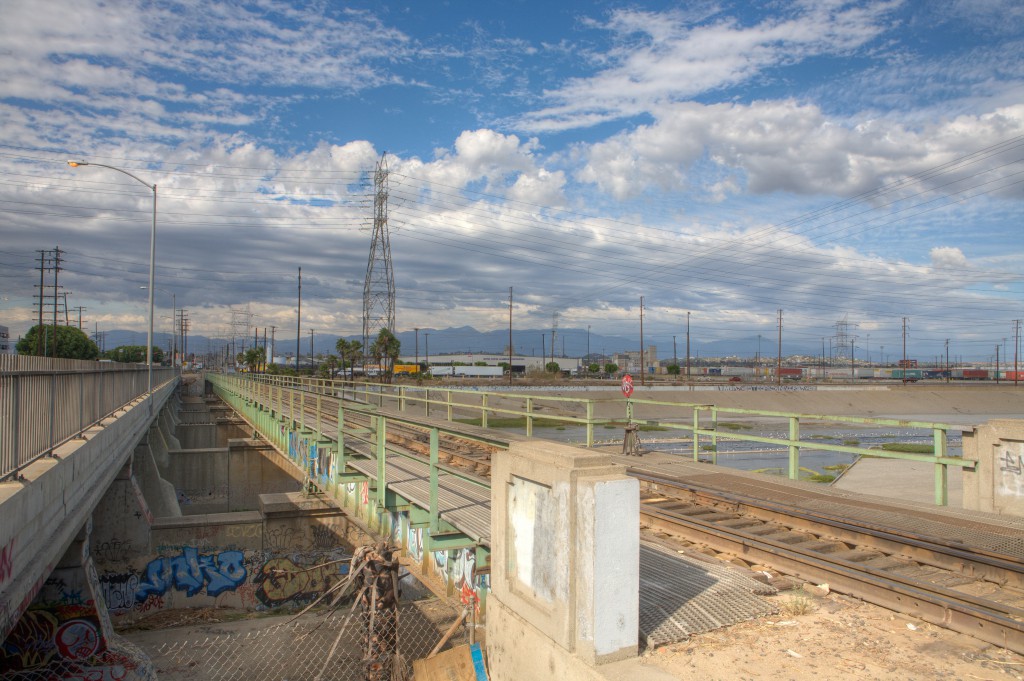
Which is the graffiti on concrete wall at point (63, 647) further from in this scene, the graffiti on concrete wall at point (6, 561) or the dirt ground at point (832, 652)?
the dirt ground at point (832, 652)

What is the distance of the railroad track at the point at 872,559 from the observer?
523 centimetres

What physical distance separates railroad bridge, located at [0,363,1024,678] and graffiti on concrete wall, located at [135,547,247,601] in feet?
0.15

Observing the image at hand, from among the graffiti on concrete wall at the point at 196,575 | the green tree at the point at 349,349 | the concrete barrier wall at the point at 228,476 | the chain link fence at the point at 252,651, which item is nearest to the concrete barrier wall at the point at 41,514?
the chain link fence at the point at 252,651

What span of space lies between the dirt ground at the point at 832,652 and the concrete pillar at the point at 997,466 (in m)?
4.60

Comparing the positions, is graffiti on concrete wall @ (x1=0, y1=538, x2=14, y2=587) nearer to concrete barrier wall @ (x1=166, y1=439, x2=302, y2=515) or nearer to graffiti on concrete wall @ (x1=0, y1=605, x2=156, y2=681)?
graffiti on concrete wall @ (x1=0, y1=605, x2=156, y2=681)

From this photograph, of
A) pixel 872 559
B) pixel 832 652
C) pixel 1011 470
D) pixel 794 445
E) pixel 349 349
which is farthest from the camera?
pixel 349 349

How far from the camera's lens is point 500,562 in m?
4.95

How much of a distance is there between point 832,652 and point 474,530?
3.41 metres

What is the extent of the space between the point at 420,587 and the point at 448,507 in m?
7.85

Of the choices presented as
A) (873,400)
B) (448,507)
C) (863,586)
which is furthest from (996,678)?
(873,400)

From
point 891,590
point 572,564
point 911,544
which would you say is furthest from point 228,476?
point 572,564

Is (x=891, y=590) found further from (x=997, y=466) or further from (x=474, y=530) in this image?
(x=997, y=466)

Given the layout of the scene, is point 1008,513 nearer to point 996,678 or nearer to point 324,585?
point 996,678

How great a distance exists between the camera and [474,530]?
22.5ft
